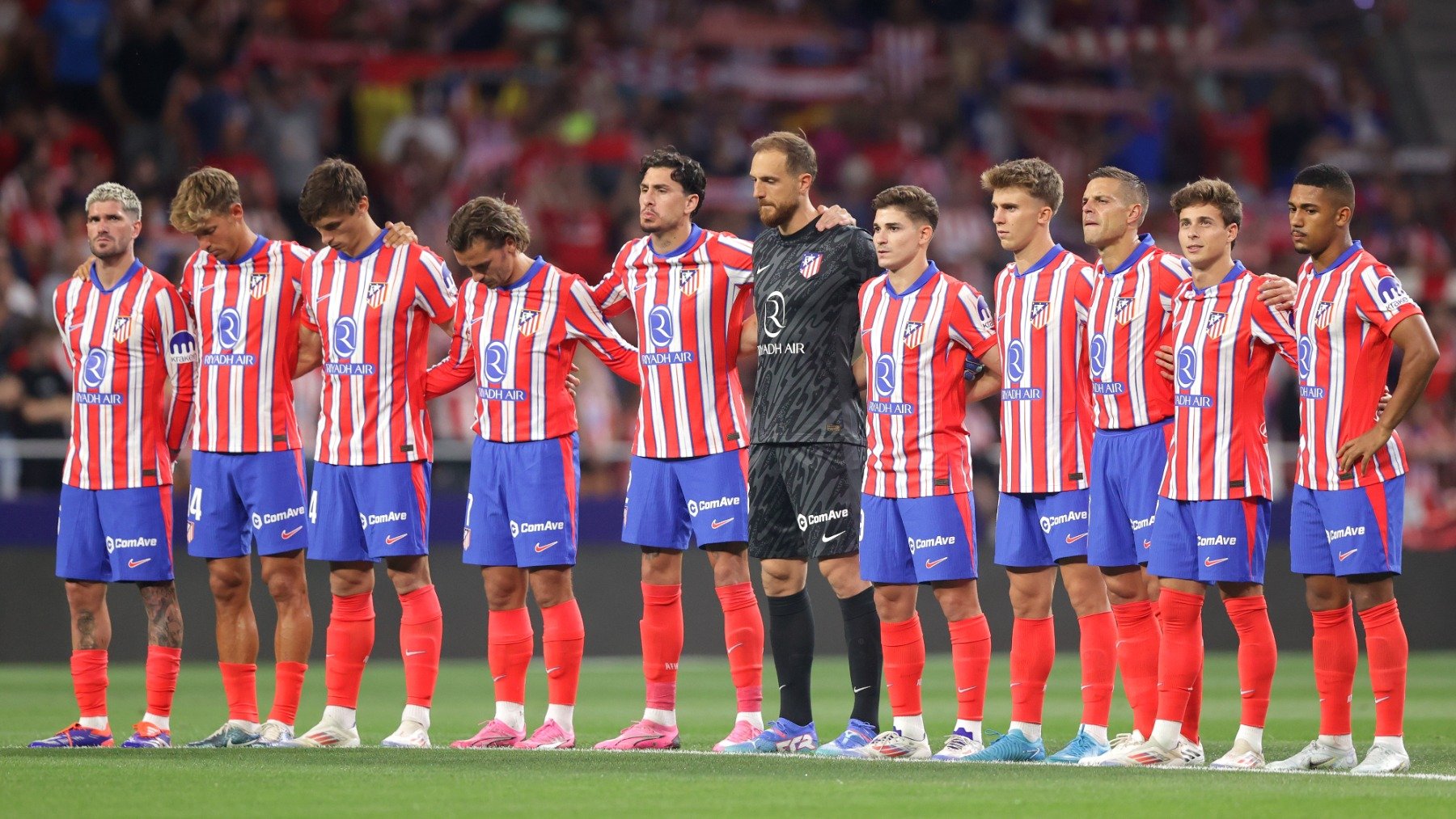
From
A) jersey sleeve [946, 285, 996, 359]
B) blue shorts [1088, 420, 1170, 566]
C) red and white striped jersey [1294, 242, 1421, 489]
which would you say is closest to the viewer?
A: red and white striped jersey [1294, 242, 1421, 489]

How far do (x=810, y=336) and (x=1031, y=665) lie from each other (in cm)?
165

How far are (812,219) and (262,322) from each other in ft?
8.04

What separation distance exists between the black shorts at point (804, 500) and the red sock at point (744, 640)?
21 centimetres

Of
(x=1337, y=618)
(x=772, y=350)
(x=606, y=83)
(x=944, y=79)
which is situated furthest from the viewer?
(x=944, y=79)

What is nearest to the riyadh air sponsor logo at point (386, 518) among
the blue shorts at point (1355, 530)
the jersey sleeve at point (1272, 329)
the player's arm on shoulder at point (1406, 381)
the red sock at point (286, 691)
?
the red sock at point (286, 691)

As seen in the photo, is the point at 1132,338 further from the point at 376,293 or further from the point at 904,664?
the point at 376,293

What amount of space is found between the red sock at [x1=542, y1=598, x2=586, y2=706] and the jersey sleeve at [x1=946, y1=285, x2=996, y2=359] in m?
2.05

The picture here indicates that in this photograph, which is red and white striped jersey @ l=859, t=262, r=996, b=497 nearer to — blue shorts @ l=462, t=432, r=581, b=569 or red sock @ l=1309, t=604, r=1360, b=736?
blue shorts @ l=462, t=432, r=581, b=569

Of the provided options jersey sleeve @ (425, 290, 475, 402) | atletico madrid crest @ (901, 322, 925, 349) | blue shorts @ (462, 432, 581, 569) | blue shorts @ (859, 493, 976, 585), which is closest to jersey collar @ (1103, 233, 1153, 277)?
atletico madrid crest @ (901, 322, 925, 349)

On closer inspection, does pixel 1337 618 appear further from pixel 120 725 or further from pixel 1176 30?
pixel 1176 30

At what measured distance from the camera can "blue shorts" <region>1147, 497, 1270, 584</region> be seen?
7711 millimetres

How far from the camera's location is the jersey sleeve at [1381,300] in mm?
7547

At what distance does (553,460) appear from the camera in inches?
338

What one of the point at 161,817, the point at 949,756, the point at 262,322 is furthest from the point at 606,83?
the point at 161,817
